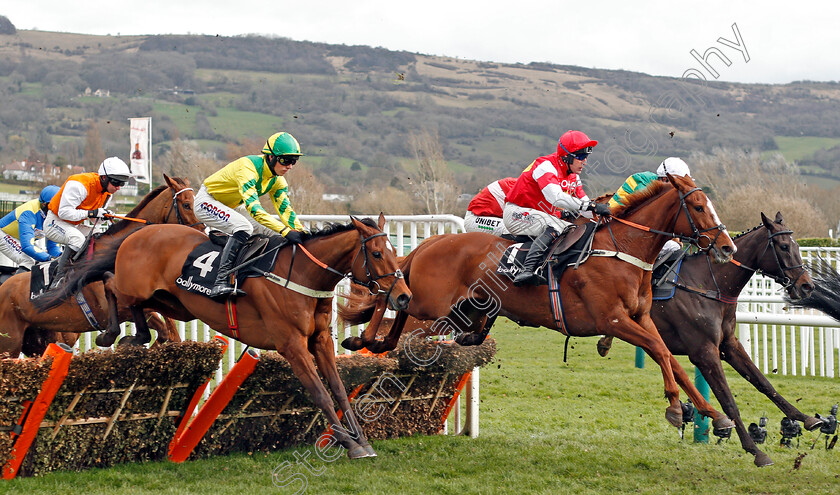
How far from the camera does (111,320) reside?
19.6 feet

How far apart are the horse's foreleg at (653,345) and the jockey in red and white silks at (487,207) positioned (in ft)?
5.25

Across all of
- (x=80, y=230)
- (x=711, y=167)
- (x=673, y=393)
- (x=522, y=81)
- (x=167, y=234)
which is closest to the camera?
(x=673, y=393)

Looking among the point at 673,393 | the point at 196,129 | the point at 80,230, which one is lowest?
the point at 673,393

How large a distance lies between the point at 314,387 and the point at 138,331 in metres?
1.43

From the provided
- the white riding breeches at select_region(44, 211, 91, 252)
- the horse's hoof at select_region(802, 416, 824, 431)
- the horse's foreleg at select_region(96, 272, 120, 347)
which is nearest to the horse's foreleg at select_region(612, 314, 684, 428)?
the horse's hoof at select_region(802, 416, 824, 431)

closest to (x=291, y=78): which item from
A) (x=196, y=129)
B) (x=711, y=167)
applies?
Result: (x=196, y=129)

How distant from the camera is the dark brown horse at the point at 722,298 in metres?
6.17

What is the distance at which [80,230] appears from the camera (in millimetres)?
7016

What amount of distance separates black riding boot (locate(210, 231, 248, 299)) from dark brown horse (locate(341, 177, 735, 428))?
98 centimetres

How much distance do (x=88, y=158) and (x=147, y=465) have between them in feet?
162

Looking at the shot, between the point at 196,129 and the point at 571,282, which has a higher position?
the point at 196,129

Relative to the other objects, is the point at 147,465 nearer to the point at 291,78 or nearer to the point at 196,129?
the point at 196,129

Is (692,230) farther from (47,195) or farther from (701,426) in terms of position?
(47,195)

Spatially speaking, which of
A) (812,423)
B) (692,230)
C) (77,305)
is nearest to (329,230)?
(692,230)
